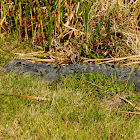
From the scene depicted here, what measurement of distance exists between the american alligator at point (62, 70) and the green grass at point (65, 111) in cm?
11

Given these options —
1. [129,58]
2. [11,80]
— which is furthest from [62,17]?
[11,80]

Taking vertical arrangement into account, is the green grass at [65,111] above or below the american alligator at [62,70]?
below

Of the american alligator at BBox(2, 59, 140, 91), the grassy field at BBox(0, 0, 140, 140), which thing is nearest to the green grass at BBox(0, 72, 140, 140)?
the grassy field at BBox(0, 0, 140, 140)

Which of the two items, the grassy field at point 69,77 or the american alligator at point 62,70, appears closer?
the grassy field at point 69,77

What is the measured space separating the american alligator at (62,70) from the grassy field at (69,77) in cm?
10

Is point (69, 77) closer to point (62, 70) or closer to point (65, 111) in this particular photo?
point (62, 70)

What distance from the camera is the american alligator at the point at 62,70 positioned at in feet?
7.54

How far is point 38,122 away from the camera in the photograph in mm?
1604

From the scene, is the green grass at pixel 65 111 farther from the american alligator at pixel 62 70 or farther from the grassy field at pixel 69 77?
the american alligator at pixel 62 70

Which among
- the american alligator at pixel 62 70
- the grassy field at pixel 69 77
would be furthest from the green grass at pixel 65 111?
the american alligator at pixel 62 70

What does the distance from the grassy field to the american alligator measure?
0.10 m

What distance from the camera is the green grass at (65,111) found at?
5.07ft

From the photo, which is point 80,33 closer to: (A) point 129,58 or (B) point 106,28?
(B) point 106,28

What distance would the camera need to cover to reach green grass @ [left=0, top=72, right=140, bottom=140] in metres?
1.54
